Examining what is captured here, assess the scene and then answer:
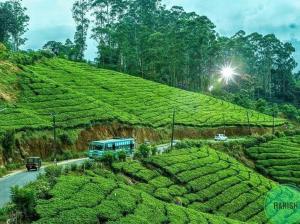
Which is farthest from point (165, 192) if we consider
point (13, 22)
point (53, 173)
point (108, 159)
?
point (13, 22)

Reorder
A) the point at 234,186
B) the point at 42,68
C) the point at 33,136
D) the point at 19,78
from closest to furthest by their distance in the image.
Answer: the point at 234,186 → the point at 33,136 → the point at 19,78 → the point at 42,68

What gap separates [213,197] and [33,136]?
2264 centimetres

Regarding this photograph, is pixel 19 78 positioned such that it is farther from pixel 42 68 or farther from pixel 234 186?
pixel 234 186

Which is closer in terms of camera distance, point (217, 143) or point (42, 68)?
point (217, 143)

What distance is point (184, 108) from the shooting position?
96250 mm

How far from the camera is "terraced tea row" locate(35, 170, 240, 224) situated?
107 ft

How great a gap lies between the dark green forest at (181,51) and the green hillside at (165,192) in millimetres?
56346

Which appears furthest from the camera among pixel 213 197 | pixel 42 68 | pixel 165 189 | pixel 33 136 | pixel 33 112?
pixel 42 68

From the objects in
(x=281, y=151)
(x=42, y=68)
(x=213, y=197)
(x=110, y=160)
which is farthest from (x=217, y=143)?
(x=42, y=68)

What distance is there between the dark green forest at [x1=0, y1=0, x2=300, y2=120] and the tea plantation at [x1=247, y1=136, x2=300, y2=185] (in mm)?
39534

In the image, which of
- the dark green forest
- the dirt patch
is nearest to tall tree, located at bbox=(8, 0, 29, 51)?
the dark green forest

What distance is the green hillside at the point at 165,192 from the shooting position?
34.4 m

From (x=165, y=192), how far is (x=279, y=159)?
107ft

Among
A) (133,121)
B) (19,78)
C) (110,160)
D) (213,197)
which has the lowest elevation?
(213,197)
